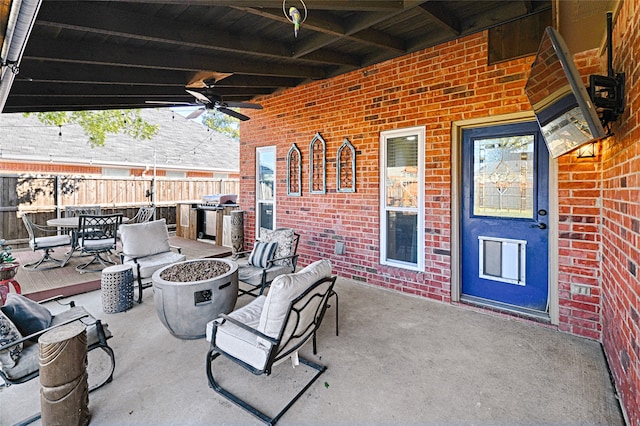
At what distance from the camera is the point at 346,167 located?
5.17m

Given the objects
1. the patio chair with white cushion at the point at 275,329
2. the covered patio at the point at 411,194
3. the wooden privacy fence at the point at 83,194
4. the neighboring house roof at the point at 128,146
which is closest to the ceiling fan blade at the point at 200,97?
the covered patio at the point at 411,194

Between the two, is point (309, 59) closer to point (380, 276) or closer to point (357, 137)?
point (357, 137)

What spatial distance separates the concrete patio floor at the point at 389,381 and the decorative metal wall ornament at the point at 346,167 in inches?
91.3

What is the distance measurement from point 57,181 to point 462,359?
10.4m

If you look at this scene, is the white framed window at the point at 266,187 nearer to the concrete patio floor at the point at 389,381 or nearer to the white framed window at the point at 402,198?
the white framed window at the point at 402,198

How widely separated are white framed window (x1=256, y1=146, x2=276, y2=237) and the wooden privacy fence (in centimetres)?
571

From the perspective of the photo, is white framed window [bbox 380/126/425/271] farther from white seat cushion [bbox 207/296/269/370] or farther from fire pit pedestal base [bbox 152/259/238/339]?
white seat cushion [bbox 207/296/269/370]

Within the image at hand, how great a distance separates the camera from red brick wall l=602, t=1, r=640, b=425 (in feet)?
5.98

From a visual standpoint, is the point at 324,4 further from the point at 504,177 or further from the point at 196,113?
the point at 196,113

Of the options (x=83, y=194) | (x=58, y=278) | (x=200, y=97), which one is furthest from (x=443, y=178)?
(x=83, y=194)

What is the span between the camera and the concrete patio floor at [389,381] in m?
2.13

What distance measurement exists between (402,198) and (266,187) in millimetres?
3118

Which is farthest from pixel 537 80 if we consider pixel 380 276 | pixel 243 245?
pixel 243 245

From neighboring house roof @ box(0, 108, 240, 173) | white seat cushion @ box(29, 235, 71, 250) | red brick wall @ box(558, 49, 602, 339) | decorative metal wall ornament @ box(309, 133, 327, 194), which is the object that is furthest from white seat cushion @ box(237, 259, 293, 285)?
neighboring house roof @ box(0, 108, 240, 173)
